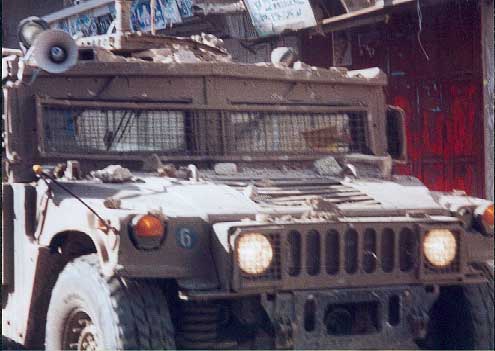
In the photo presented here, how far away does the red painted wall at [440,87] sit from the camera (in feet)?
35.6

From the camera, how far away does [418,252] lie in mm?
5160

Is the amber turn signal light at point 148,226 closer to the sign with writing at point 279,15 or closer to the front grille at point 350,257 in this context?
the front grille at point 350,257

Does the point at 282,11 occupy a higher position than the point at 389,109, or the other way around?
the point at 282,11

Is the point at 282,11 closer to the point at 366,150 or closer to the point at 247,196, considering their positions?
the point at 366,150

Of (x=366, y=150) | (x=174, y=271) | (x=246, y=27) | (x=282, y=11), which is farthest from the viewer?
(x=246, y=27)

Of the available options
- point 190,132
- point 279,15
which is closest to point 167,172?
point 190,132

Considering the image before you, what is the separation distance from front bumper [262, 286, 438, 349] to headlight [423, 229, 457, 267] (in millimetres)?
155

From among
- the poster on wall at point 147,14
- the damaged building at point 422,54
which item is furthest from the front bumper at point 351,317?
the poster on wall at point 147,14

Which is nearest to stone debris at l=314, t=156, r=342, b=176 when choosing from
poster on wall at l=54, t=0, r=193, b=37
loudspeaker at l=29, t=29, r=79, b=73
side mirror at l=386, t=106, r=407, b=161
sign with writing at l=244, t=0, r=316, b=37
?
side mirror at l=386, t=106, r=407, b=161

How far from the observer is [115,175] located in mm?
5535

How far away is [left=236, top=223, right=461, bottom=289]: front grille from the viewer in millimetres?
4914

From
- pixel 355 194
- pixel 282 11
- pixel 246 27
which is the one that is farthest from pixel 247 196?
pixel 246 27

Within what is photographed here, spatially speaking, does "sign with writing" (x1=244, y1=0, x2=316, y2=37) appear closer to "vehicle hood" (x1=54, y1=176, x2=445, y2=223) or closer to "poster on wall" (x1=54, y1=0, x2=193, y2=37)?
"poster on wall" (x1=54, y1=0, x2=193, y2=37)

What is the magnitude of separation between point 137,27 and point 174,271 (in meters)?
9.24
